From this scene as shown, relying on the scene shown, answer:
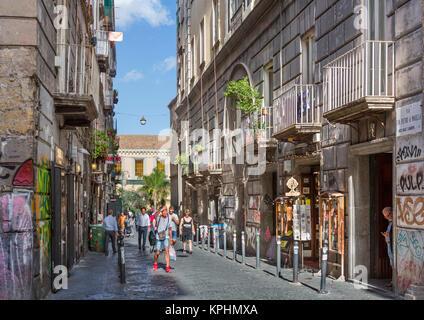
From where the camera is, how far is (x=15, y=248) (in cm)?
890

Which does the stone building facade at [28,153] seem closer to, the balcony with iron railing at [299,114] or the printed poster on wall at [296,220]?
the printed poster on wall at [296,220]

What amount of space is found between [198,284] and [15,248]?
4.50 meters

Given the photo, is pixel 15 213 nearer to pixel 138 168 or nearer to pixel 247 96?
pixel 247 96

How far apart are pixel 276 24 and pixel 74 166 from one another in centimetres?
754

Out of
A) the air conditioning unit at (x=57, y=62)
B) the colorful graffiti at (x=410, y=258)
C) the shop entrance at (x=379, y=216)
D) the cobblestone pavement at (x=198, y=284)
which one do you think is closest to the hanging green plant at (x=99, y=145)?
the cobblestone pavement at (x=198, y=284)

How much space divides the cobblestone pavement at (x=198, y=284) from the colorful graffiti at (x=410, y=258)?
0.53 metres

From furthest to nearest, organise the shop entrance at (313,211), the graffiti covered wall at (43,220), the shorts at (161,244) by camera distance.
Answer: the shop entrance at (313,211), the shorts at (161,244), the graffiti covered wall at (43,220)

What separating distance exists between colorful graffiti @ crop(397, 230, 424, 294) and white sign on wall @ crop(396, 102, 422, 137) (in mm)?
1726

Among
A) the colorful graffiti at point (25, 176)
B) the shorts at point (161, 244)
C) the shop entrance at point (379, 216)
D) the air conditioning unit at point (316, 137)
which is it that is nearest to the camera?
the colorful graffiti at point (25, 176)

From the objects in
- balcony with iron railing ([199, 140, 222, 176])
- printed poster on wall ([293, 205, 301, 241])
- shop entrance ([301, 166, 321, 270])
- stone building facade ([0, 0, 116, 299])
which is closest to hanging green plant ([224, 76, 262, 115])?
shop entrance ([301, 166, 321, 270])

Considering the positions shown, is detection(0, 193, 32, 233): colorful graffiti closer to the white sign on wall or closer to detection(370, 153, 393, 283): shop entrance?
the white sign on wall

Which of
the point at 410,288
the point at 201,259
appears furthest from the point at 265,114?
the point at 410,288

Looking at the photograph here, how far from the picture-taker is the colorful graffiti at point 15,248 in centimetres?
879
